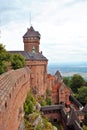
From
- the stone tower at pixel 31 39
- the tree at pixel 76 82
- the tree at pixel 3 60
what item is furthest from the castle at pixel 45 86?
the tree at pixel 76 82

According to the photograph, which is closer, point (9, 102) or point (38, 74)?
point (9, 102)

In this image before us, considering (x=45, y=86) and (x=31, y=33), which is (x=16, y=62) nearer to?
(x=45, y=86)

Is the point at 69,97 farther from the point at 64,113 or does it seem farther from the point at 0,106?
the point at 0,106

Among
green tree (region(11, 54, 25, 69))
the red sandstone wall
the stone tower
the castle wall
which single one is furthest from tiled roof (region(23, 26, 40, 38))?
the red sandstone wall

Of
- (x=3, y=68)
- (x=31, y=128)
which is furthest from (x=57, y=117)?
(x=31, y=128)

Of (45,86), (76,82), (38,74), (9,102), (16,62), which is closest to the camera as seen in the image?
(9,102)

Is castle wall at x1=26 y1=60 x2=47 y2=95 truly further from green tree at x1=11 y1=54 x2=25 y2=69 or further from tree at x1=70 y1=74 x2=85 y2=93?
tree at x1=70 y1=74 x2=85 y2=93

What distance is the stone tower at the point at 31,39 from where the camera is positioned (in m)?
54.2

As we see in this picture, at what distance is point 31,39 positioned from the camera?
54594 mm

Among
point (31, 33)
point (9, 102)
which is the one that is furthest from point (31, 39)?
point (9, 102)

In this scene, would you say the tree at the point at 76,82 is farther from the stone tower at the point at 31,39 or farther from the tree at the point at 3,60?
the tree at the point at 3,60

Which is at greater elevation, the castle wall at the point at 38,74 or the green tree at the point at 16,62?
the green tree at the point at 16,62

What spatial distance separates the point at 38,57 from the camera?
4778cm

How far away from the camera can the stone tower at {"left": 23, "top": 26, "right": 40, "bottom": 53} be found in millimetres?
54188
